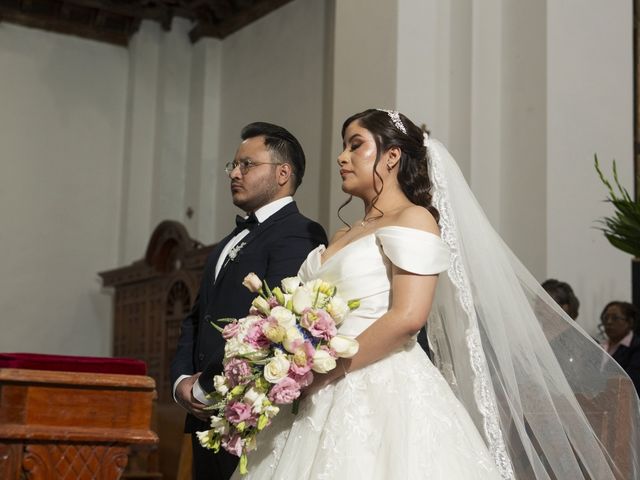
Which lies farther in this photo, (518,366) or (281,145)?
(281,145)

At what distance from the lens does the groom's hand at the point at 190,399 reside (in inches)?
135

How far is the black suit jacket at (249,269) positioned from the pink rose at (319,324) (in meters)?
0.73

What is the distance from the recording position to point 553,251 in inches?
259

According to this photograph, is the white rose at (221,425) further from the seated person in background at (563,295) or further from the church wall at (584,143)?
the church wall at (584,143)

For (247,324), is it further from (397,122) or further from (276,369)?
(397,122)

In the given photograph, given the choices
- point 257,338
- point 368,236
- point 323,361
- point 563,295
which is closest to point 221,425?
point 257,338

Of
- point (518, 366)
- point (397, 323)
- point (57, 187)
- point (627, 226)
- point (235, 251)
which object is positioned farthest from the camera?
point (57, 187)

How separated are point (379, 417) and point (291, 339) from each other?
0.37m

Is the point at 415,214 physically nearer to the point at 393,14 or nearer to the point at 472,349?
the point at 472,349

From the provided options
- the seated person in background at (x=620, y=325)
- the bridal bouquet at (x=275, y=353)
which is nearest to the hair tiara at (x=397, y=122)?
the bridal bouquet at (x=275, y=353)

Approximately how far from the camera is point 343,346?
290cm

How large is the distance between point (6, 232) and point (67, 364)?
7992 millimetres

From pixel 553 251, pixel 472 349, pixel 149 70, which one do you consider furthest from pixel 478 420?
pixel 149 70

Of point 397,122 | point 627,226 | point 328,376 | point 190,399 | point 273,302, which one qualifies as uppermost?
point 397,122
